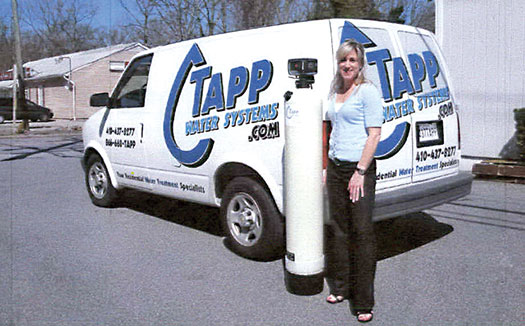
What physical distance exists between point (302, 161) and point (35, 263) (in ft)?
9.03

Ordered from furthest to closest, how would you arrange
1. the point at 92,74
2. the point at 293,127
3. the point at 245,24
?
the point at 92,74 → the point at 245,24 → the point at 293,127

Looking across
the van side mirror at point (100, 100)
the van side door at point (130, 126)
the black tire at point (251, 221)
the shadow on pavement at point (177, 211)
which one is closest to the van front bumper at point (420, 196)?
the black tire at point (251, 221)

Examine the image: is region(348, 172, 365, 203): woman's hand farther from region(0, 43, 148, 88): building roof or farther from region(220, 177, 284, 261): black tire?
region(0, 43, 148, 88): building roof

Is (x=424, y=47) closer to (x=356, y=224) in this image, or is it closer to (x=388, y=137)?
(x=388, y=137)

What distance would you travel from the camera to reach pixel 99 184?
7.42m

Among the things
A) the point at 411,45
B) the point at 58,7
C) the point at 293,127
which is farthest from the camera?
the point at 58,7

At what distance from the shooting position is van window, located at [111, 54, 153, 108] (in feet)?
20.7

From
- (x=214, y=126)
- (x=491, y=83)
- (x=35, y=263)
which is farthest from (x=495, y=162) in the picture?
(x=35, y=263)

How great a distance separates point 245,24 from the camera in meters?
24.0

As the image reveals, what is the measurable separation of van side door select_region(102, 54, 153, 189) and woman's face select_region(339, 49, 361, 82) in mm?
A: 3028

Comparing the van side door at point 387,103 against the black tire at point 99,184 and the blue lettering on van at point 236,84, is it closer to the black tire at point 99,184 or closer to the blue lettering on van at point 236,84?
the blue lettering on van at point 236,84

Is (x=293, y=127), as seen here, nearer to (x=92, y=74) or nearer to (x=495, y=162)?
(x=495, y=162)

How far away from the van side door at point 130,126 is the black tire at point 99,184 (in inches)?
14.2

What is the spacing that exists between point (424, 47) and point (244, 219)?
2.27m
